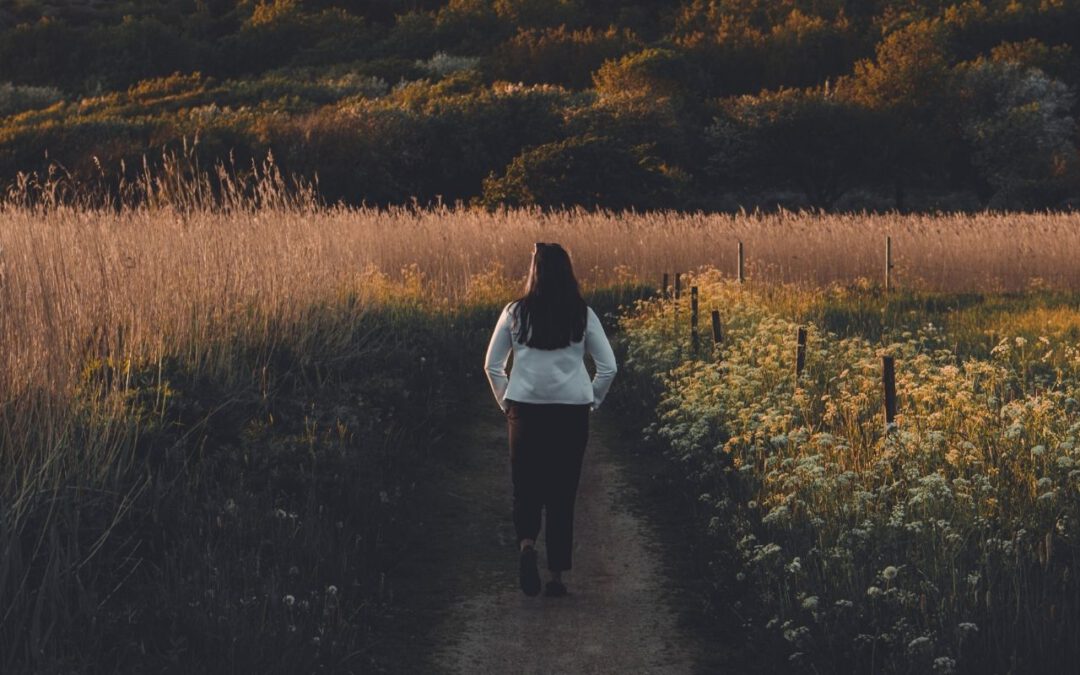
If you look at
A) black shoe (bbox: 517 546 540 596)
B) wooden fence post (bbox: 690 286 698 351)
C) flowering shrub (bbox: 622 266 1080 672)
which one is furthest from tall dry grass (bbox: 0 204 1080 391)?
flowering shrub (bbox: 622 266 1080 672)

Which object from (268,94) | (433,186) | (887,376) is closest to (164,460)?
(887,376)

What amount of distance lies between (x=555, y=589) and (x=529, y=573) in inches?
7.3

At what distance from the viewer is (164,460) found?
339 inches

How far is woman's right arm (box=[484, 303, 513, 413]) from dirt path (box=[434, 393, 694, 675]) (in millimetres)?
1179

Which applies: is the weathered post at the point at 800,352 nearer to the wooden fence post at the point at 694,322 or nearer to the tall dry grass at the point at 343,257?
the wooden fence post at the point at 694,322

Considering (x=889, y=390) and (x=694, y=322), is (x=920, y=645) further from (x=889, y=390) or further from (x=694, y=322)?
(x=694, y=322)

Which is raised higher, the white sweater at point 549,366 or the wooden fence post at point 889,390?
the white sweater at point 549,366

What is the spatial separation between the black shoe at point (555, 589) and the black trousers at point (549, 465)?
0.29ft

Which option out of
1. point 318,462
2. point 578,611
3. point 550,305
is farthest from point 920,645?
point 318,462

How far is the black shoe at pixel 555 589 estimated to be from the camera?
7957mm

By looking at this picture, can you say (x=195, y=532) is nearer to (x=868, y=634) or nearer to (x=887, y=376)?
(x=868, y=634)

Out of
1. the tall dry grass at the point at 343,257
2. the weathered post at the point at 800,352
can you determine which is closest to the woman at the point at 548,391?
the tall dry grass at the point at 343,257

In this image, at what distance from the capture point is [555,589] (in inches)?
313

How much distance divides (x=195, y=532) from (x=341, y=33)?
243 ft
